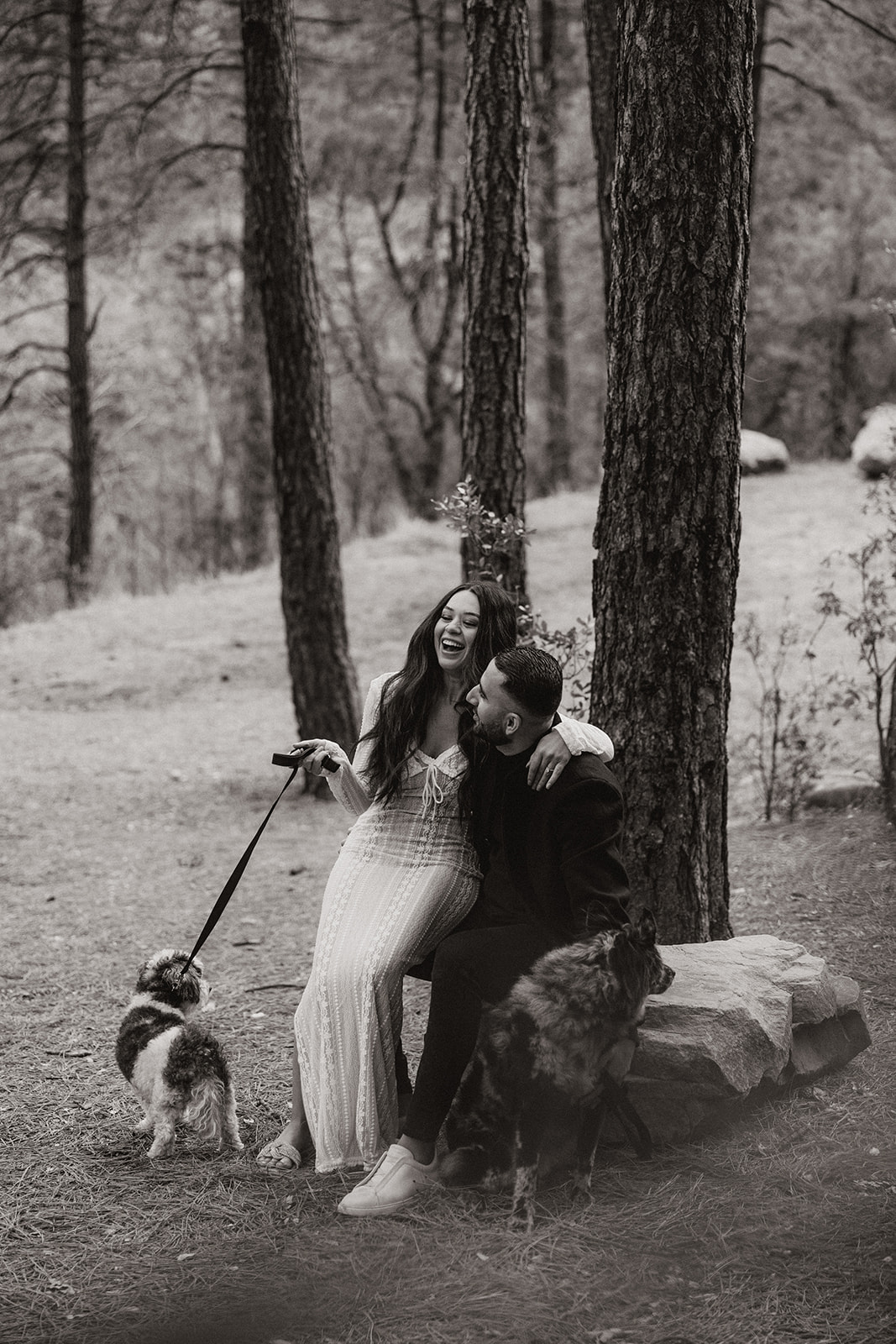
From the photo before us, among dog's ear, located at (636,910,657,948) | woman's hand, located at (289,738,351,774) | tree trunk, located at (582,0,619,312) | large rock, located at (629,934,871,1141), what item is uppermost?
tree trunk, located at (582,0,619,312)

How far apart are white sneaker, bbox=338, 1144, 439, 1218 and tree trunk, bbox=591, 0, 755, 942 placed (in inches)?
51.0

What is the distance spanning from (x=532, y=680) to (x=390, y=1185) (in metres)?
1.40

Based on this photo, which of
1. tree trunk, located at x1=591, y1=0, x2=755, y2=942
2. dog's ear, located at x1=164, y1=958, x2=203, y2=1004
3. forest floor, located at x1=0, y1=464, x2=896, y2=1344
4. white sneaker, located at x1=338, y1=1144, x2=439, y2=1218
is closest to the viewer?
forest floor, located at x1=0, y1=464, x2=896, y2=1344

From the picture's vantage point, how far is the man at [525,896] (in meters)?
3.27

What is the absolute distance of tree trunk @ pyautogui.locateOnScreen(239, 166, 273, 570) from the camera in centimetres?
1638

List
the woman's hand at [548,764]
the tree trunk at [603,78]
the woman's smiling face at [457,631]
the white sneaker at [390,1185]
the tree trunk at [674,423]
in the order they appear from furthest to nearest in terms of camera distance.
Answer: the tree trunk at [603,78] < the tree trunk at [674,423] < the woman's smiling face at [457,631] < the woman's hand at [548,764] < the white sneaker at [390,1185]

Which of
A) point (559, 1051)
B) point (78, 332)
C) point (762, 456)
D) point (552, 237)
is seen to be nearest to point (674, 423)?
point (559, 1051)

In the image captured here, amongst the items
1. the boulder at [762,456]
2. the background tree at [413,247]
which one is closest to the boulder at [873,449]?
the boulder at [762,456]

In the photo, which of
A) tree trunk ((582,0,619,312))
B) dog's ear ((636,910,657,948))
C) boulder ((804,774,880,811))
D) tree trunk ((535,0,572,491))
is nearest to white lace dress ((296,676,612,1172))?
dog's ear ((636,910,657,948))

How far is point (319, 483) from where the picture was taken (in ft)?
27.5

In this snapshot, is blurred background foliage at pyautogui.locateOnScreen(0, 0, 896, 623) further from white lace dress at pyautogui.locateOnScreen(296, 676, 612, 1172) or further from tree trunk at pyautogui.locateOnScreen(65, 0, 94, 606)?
white lace dress at pyautogui.locateOnScreen(296, 676, 612, 1172)

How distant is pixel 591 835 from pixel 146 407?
22857 mm

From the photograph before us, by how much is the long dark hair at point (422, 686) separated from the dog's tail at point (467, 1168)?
1050 millimetres

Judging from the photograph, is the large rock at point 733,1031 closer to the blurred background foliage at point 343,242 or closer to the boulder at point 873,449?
the blurred background foliage at point 343,242
